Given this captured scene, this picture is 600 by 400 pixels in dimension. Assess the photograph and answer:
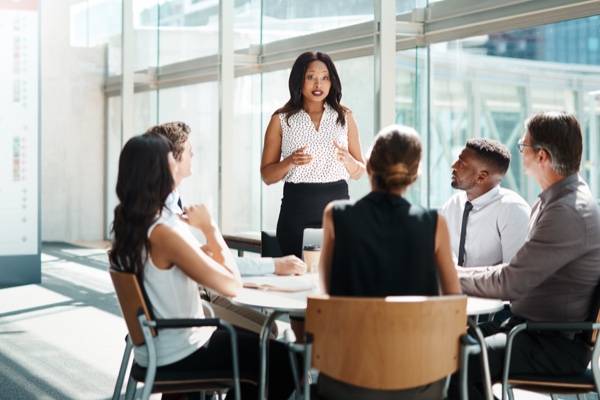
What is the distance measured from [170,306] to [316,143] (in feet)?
5.21

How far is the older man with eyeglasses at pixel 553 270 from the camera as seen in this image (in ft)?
8.88

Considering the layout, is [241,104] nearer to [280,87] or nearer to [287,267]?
[280,87]

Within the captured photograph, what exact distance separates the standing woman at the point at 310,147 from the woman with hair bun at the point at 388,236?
156cm

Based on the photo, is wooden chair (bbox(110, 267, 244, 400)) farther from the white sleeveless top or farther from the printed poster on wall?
the printed poster on wall

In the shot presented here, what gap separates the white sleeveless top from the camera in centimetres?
270

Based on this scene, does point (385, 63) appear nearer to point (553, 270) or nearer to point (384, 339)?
point (553, 270)

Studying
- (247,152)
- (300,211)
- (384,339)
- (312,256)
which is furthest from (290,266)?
(247,152)

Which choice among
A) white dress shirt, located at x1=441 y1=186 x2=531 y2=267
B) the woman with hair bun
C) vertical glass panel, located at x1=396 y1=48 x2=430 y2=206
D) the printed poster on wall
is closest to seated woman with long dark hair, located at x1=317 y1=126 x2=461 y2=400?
the woman with hair bun

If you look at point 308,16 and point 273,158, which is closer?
point 273,158

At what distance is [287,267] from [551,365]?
1052 mm

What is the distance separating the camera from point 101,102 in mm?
11312

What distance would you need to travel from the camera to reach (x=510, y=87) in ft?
18.9

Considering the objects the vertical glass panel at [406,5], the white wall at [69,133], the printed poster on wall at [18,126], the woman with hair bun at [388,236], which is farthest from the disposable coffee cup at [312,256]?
the white wall at [69,133]

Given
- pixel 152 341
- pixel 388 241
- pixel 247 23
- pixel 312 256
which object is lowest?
pixel 152 341
